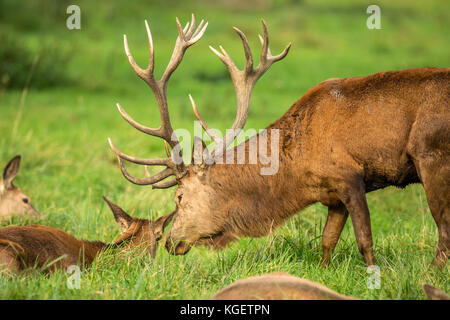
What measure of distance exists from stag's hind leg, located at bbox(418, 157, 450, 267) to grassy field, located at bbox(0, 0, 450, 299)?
17cm

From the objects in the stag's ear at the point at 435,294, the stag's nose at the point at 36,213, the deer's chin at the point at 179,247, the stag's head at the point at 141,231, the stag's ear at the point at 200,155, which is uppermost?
the stag's ear at the point at 200,155

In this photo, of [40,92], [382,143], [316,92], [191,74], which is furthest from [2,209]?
[191,74]

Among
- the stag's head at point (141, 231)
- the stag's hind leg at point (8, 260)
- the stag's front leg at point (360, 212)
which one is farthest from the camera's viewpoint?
the stag's head at point (141, 231)

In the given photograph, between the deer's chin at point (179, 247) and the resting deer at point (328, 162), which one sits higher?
the resting deer at point (328, 162)

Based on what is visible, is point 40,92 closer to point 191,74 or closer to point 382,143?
point 191,74

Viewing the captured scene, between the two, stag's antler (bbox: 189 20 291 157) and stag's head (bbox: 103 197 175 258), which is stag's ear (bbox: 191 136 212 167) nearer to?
stag's antler (bbox: 189 20 291 157)

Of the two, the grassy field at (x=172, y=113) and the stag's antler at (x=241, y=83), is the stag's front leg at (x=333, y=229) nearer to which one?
the grassy field at (x=172, y=113)

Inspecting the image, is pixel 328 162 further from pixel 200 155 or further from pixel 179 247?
pixel 179 247

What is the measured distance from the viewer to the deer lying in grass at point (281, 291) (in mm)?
3730

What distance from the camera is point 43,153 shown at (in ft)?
30.5

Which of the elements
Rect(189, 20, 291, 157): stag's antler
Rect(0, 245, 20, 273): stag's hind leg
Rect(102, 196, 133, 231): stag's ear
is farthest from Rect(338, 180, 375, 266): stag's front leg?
Rect(0, 245, 20, 273): stag's hind leg

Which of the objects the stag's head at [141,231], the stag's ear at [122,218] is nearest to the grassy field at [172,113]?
the stag's head at [141,231]

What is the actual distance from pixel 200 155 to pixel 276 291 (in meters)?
2.06
